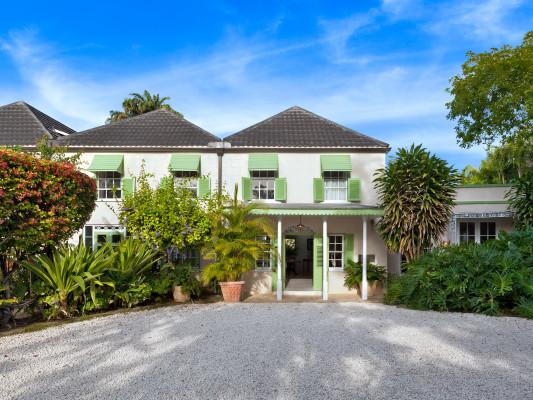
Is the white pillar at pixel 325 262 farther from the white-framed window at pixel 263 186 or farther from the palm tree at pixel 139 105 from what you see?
the palm tree at pixel 139 105

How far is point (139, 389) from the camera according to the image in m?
4.86

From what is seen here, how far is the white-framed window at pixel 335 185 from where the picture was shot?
47.6 feet

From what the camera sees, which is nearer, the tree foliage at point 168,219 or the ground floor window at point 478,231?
the tree foliage at point 168,219

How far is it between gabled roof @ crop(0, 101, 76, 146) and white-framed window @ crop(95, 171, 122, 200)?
2.77 m

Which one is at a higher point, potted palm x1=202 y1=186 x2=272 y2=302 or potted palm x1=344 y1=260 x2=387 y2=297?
potted palm x1=202 y1=186 x2=272 y2=302

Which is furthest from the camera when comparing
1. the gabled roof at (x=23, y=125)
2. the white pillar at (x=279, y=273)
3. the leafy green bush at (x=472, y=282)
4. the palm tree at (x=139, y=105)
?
the palm tree at (x=139, y=105)

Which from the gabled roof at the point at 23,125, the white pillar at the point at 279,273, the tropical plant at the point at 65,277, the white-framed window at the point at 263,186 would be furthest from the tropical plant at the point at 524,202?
the gabled roof at the point at 23,125

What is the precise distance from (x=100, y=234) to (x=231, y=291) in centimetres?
594

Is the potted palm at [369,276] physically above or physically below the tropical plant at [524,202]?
below

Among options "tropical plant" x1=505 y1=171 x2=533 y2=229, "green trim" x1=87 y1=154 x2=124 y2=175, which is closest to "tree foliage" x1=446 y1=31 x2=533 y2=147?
"tropical plant" x1=505 y1=171 x2=533 y2=229

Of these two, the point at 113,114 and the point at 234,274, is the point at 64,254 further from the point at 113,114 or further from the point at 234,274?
the point at 113,114

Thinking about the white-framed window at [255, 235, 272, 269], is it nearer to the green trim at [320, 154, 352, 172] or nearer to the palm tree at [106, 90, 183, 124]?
the green trim at [320, 154, 352, 172]

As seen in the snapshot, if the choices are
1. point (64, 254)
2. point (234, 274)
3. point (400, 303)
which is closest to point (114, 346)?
point (64, 254)

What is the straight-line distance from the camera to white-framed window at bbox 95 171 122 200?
1455 cm
